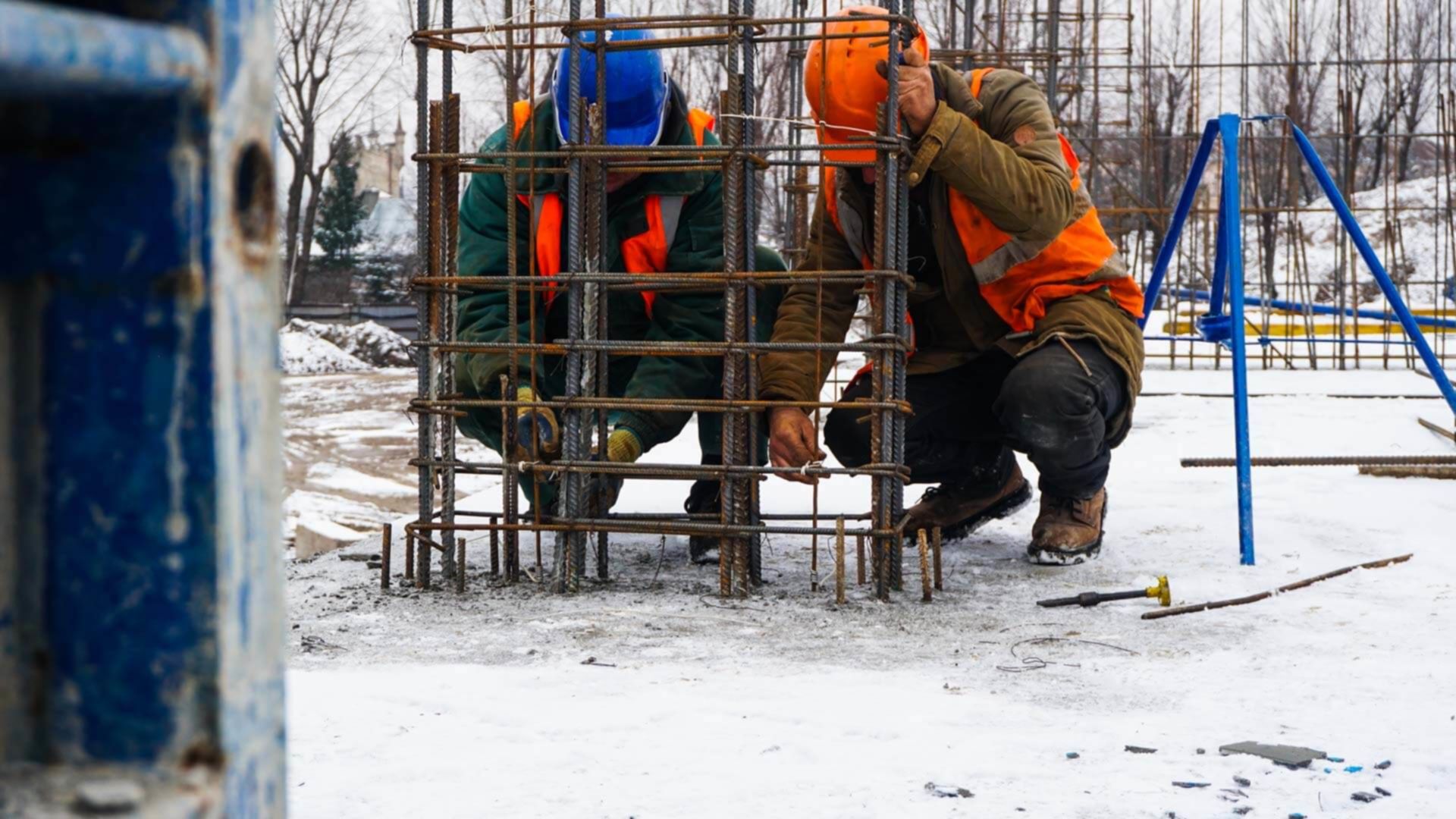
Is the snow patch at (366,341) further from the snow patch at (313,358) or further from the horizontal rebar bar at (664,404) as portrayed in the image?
the horizontal rebar bar at (664,404)

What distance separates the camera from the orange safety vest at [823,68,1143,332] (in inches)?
142

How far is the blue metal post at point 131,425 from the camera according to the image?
624mm

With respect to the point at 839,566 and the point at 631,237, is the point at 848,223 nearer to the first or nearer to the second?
the point at 631,237

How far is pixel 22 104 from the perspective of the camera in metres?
0.62

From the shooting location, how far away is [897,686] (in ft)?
8.23

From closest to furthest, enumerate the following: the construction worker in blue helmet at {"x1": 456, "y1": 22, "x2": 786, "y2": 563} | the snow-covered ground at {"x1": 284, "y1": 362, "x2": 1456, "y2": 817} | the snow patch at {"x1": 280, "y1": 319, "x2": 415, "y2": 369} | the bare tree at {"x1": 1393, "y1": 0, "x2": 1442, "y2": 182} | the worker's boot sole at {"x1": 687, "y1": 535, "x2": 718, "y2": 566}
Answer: the snow-covered ground at {"x1": 284, "y1": 362, "x2": 1456, "y2": 817}, the construction worker in blue helmet at {"x1": 456, "y1": 22, "x2": 786, "y2": 563}, the worker's boot sole at {"x1": 687, "y1": 535, "x2": 718, "y2": 566}, the snow patch at {"x1": 280, "y1": 319, "x2": 415, "y2": 369}, the bare tree at {"x1": 1393, "y1": 0, "x2": 1442, "y2": 182}

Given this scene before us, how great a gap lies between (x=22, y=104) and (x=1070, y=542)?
3.33 metres

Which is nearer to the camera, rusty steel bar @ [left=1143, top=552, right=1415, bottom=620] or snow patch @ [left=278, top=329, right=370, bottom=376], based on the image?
rusty steel bar @ [left=1143, top=552, right=1415, bottom=620]

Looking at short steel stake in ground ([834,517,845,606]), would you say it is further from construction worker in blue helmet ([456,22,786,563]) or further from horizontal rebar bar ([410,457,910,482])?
construction worker in blue helmet ([456,22,786,563])

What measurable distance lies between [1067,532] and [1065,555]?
0.06 meters

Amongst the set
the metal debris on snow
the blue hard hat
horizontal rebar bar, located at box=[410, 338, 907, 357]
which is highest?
the blue hard hat

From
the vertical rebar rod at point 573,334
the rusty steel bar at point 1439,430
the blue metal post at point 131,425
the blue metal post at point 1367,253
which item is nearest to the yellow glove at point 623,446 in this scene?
the vertical rebar rod at point 573,334

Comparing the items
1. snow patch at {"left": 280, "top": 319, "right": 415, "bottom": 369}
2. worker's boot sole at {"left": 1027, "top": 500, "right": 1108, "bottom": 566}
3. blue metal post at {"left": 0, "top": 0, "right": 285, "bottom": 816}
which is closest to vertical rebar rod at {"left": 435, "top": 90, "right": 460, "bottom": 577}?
worker's boot sole at {"left": 1027, "top": 500, "right": 1108, "bottom": 566}

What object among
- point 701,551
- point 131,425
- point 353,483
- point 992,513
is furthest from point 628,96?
point 353,483
